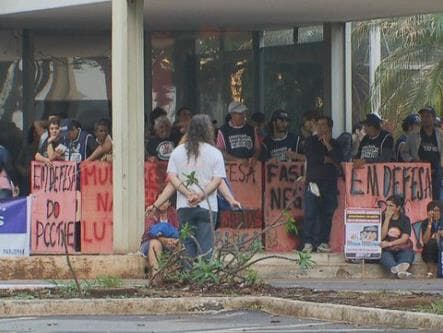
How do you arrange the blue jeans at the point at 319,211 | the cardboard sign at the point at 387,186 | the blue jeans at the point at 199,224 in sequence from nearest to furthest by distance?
the blue jeans at the point at 199,224 < the cardboard sign at the point at 387,186 < the blue jeans at the point at 319,211

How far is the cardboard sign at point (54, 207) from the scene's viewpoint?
54.1 feet

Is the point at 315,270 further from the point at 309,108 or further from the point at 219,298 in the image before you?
the point at 309,108

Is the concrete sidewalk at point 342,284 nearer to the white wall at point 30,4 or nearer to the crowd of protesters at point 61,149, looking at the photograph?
the crowd of protesters at point 61,149

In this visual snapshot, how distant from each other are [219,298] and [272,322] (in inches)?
41.0

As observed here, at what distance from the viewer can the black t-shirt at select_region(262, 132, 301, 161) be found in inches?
693

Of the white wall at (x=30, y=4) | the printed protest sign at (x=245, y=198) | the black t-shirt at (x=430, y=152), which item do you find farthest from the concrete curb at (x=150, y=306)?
the black t-shirt at (x=430, y=152)

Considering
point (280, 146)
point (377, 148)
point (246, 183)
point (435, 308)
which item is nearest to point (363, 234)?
point (377, 148)

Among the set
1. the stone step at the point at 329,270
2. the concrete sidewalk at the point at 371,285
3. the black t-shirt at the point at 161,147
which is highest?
the black t-shirt at the point at 161,147

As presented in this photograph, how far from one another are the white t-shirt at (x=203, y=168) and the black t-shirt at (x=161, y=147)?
3.79 meters

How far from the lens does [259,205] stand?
57.2 feet

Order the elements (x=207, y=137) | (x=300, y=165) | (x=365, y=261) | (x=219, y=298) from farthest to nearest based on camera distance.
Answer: (x=300, y=165) → (x=365, y=261) → (x=207, y=137) → (x=219, y=298)

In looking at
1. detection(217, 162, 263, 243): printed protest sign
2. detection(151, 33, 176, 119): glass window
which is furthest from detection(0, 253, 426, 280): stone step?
detection(151, 33, 176, 119): glass window

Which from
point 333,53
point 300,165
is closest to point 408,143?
point 300,165

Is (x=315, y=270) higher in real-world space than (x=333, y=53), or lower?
lower
